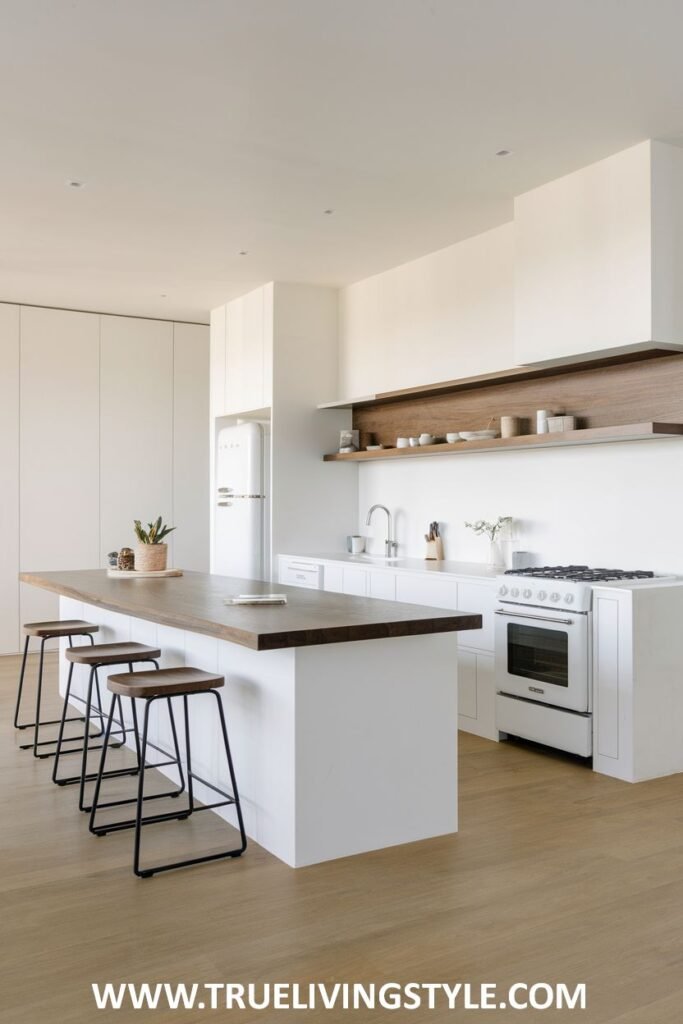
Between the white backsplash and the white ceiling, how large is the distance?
4.77 feet

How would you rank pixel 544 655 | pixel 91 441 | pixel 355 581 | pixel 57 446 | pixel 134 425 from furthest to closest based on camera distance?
pixel 134 425, pixel 91 441, pixel 57 446, pixel 355 581, pixel 544 655

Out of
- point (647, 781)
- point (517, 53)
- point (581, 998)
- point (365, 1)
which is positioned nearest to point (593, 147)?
point (517, 53)

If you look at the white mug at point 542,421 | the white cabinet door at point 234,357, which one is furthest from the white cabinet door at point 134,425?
the white mug at point 542,421

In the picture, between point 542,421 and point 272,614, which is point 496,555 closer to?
point 542,421

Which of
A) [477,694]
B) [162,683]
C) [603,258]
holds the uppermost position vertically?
[603,258]

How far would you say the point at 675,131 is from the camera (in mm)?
4023

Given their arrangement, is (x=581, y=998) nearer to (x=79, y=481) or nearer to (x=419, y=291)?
(x=419, y=291)

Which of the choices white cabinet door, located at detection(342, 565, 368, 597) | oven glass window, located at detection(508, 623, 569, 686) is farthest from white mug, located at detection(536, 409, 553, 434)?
white cabinet door, located at detection(342, 565, 368, 597)

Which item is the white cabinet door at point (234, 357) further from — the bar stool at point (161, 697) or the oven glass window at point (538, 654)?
the bar stool at point (161, 697)

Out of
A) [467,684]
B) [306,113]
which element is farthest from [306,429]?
[306,113]

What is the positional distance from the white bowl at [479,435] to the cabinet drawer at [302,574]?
1.38 metres

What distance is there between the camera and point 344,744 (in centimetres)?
313

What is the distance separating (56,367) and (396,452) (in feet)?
11.0

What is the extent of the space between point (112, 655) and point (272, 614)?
0.92 meters
